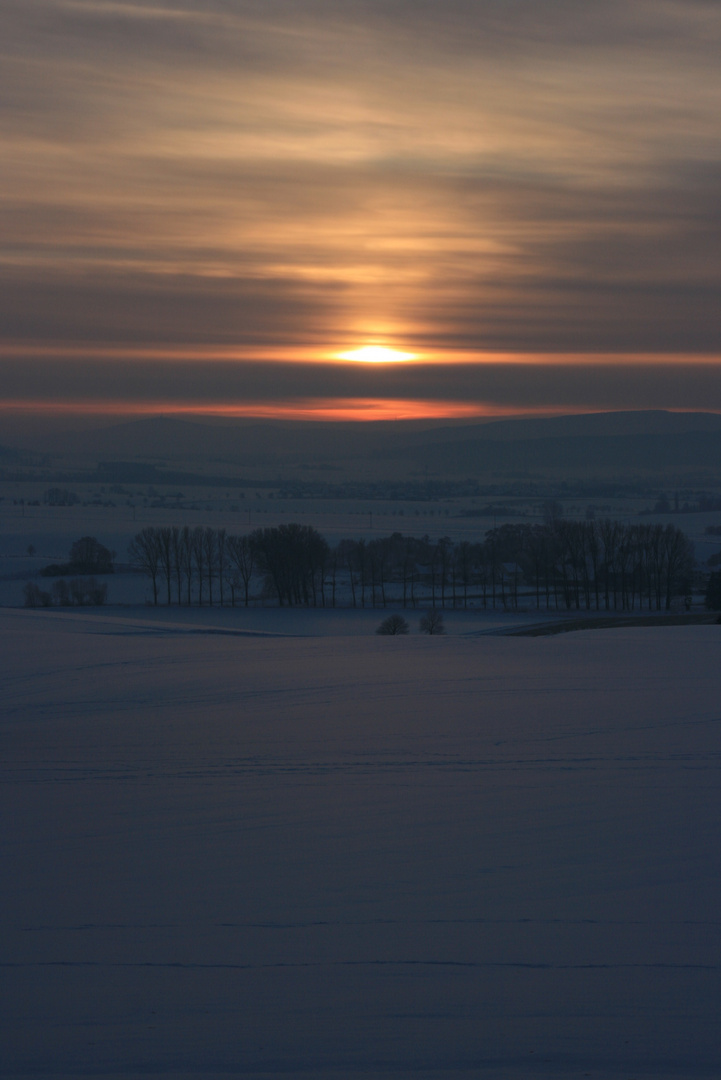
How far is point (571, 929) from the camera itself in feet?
20.1

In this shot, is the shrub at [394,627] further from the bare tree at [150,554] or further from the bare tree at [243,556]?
the bare tree at [150,554]

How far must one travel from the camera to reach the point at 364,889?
266 inches

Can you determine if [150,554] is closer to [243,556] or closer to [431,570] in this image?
[243,556]

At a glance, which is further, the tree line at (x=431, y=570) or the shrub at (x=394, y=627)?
the tree line at (x=431, y=570)

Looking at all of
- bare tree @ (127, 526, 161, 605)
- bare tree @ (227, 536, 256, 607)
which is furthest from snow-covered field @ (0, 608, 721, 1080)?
bare tree @ (127, 526, 161, 605)

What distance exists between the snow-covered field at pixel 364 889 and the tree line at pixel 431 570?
32.3m

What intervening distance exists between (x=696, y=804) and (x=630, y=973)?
311 cm

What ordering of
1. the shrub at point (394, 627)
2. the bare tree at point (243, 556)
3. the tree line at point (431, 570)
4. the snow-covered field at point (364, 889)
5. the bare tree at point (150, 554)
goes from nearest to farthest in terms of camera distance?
the snow-covered field at point (364, 889)
the shrub at point (394, 627)
the tree line at point (431, 570)
the bare tree at point (243, 556)
the bare tree at point (150, 554)

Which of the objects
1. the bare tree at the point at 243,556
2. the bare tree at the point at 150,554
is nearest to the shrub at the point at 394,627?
the bare tree at the point at 243,556

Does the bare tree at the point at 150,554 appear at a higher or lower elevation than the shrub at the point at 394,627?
higher

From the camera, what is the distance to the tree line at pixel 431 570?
1823 inches

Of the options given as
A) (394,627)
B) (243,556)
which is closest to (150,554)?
(243,556)

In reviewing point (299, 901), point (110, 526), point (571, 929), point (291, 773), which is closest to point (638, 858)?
point (571, 929)

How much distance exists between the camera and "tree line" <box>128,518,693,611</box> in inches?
1823
